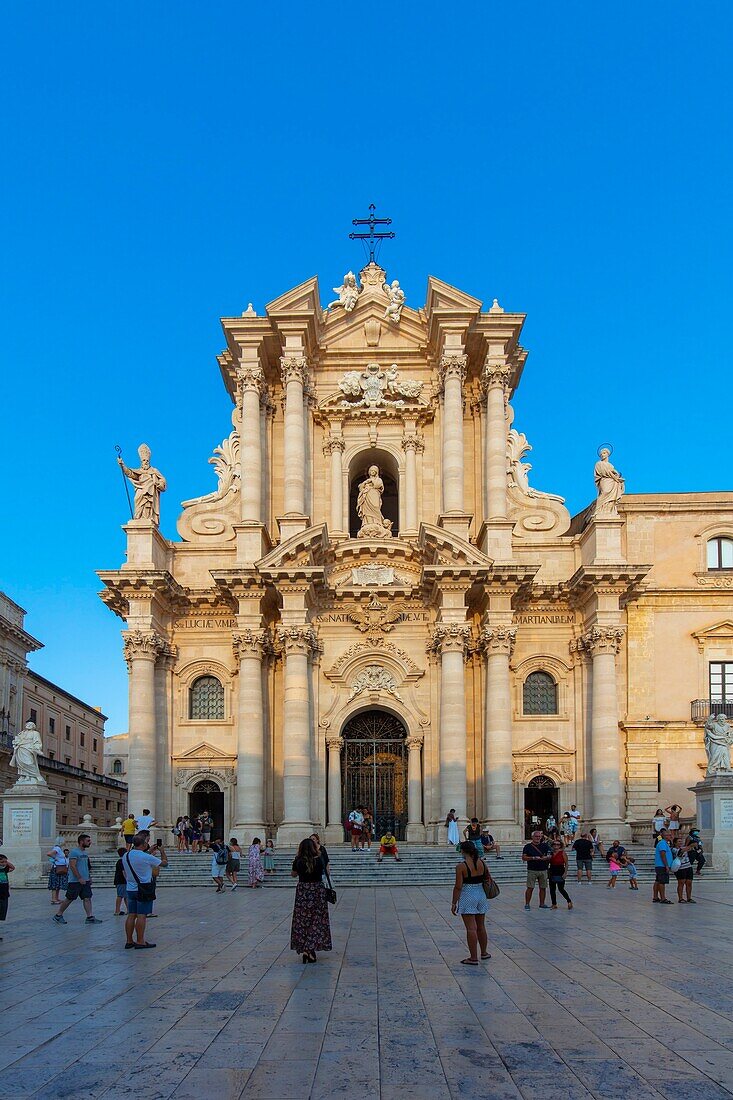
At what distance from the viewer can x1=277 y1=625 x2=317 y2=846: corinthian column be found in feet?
110

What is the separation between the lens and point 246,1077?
838cm

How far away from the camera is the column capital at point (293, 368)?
123 ft

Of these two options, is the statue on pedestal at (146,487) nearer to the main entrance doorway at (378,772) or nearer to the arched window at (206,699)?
the arched window at (206,699)

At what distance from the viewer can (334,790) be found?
1421 inches

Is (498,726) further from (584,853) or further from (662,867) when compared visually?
(662,867)

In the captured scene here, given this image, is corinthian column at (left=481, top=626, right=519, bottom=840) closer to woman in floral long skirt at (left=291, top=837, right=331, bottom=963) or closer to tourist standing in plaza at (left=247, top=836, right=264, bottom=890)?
tourist standing in plaza at (left=247, top=836, right=264, bottom=890)

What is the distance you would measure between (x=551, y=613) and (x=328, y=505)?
8506 millimetres

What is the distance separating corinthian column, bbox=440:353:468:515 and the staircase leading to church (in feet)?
36.7

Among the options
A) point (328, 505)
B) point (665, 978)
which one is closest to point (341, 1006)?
point (665, 978)

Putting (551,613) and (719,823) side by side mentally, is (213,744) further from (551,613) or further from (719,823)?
(719,823)

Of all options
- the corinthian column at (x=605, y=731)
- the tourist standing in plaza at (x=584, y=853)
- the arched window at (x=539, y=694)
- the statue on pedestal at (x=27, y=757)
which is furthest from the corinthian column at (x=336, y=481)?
the tourist standing in plaza at (x=584, y=853)

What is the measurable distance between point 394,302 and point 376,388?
10.8 ft

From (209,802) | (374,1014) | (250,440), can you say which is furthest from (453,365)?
(374,1014)

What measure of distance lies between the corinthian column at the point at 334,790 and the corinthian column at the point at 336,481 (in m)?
7.18
